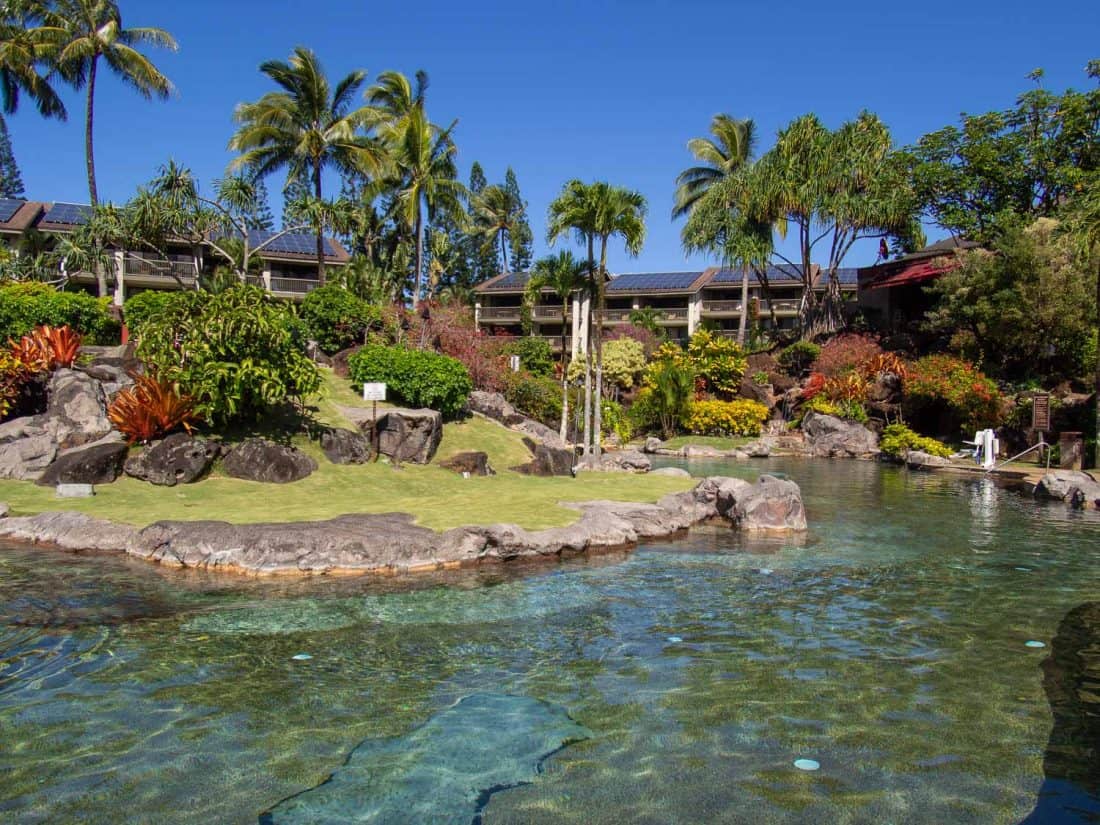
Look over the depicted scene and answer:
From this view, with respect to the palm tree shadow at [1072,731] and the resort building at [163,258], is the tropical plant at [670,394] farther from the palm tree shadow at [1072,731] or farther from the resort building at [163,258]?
the palm tree shadow at [1072,731]

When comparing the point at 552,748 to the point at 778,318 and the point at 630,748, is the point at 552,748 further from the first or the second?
the point at 778,318

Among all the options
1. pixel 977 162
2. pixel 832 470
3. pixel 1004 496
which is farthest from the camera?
pixel 977 162

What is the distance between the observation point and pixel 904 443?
32.2 m

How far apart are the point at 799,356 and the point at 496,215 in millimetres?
29250

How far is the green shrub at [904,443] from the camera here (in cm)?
3059

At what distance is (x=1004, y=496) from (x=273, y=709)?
20.3m

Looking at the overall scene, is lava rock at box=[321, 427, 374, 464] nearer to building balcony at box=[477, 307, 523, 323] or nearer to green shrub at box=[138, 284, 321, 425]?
green shrub at box=[138, 284, 321, 425]

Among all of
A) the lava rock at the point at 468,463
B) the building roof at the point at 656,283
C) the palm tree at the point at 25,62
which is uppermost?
the palm tree at the point at 25,62

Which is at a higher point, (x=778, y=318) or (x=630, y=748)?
(x=778, y=318)

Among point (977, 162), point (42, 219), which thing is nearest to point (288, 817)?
point (977, 162)

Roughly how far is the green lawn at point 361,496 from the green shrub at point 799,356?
2537 centimetres

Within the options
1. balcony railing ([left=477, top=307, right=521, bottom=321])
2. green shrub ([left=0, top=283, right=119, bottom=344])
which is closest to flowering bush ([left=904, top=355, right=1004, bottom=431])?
green shrub ([left=0, top=283, right=119, bottom=344])

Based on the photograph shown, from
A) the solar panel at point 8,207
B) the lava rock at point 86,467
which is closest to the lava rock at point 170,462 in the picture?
the lava rock at point 86,467

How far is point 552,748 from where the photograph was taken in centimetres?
586
